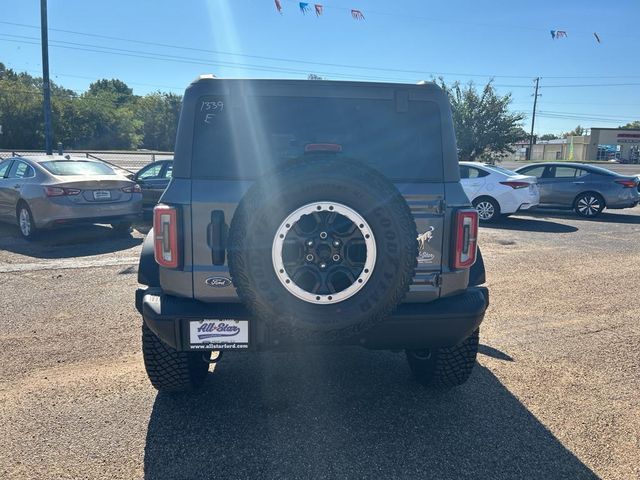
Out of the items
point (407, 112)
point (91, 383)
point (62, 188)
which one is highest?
point (407, 112)

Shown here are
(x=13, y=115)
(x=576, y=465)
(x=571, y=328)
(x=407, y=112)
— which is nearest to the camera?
(x=576, y=465)

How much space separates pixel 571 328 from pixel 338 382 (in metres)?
2.60

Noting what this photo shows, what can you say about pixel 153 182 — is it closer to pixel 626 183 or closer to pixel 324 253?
pixel 324 253

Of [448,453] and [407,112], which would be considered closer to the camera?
[448,453]

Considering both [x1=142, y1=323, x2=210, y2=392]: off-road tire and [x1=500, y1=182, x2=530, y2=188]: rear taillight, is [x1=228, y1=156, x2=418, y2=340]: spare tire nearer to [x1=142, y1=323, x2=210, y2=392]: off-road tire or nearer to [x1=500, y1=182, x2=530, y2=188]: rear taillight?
[x1=142, y1=323, x2=210, y2=392]: off-road tire

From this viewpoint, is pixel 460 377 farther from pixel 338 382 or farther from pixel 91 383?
pixel 91 383

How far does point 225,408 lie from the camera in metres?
3.25

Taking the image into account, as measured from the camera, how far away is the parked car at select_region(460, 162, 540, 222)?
11648 mm


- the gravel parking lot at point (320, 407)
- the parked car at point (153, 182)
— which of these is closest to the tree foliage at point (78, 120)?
the parked car at point (153, 182)

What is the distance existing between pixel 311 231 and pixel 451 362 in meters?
1.49

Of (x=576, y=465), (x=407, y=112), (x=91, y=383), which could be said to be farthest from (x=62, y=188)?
(x=576, y=465)

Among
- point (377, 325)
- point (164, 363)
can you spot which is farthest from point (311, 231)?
point (164, 363)

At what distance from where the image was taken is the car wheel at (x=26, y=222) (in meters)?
8.53

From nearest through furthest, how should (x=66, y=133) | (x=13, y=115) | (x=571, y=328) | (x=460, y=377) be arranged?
(x=460, y=377)
(x=571, y=328)
(x=13, y=115)
(x=66, y=133)
